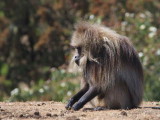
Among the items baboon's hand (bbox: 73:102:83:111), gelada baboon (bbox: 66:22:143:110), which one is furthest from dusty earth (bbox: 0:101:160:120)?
gelada baboon (bbox: 66:22:143:110)

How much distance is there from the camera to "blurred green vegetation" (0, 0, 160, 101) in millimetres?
13109

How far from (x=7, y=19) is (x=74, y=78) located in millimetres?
5219

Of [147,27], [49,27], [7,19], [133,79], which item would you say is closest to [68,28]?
[49,27]

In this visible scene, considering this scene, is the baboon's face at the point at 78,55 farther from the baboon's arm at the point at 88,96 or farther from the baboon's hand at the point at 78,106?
the baboon's hand at the point at 78,106

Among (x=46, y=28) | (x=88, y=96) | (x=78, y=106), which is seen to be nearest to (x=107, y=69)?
(x=88, y=96)

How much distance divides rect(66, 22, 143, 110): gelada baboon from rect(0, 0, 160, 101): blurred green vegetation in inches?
216

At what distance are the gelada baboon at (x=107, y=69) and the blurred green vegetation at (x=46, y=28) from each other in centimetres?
548

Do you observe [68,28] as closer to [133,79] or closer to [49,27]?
[49,27]

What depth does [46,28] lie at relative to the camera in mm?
15289

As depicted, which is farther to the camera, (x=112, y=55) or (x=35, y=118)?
(x=112, y=55)

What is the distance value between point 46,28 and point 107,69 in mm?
9014

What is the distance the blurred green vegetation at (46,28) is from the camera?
13.1 metres

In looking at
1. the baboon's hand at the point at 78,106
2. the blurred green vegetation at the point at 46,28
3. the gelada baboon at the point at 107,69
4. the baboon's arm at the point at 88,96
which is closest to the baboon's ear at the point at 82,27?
the gelada baboon at the point at 107,69

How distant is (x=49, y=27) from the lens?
1516cm
